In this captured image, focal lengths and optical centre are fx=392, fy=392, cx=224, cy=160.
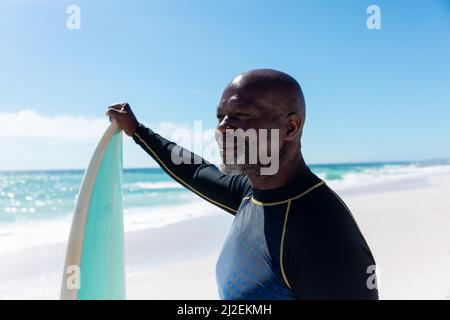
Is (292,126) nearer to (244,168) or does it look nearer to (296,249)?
(244,168)

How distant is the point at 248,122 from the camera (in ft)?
4.09

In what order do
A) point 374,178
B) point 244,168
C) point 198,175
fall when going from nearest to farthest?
1. point 244,168
2. point 198,175
3. point 374,178

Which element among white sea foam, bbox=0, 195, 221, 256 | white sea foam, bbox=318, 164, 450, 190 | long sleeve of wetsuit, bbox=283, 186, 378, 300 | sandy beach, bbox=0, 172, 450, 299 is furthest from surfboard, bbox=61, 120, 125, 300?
white sea foam, bbox=318, 164, 450, 190

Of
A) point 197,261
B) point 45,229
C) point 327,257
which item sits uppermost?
point 327,257

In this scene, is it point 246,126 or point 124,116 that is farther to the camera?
point 124,116

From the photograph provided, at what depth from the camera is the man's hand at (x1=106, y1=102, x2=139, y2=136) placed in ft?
6.30

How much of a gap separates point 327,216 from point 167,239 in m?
6.59

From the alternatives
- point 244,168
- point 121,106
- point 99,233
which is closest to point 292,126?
point 244,168

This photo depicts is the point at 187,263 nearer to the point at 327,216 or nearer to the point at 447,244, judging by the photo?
the point at 447,244

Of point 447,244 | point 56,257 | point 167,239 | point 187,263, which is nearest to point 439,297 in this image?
point 447,244

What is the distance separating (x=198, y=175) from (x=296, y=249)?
83 centimetres

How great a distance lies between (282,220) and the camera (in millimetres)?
1222

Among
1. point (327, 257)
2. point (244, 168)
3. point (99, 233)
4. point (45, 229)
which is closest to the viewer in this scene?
point (327, 257)
